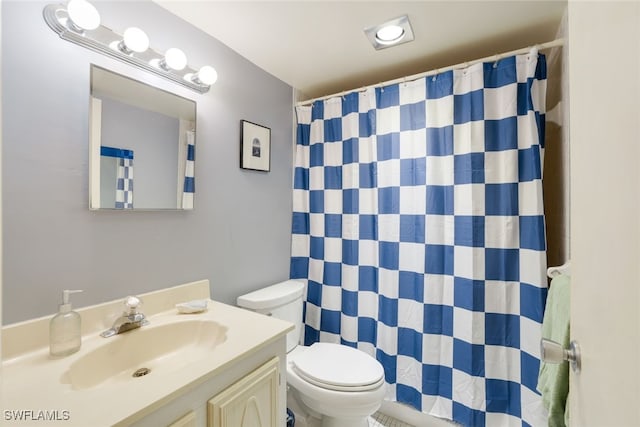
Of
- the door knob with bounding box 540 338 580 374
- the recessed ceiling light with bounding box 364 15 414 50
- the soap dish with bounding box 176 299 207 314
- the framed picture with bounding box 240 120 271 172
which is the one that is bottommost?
the soap dish with bounding box 176 299 207 314

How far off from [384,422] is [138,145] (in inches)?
76.1

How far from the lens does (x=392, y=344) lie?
1.61 m

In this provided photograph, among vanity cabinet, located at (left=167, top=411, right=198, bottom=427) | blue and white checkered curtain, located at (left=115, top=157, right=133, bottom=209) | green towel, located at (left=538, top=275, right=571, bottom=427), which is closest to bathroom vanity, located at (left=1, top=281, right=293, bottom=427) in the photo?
vanity cabinet, located at (left=167, top=411, right=198, bottom=427)

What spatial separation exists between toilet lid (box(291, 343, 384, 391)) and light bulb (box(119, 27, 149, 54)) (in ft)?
4.97

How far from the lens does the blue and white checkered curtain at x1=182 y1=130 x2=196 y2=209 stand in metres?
1.26

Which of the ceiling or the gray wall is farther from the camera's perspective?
the ceiling

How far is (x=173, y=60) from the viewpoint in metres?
1.12

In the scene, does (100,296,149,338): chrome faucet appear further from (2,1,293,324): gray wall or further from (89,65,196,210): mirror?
(89,65,196,210): mirror

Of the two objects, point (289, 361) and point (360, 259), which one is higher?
point (360, 259)

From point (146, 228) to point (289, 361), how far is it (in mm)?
952

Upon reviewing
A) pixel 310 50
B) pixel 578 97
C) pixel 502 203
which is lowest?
pixel 502 203

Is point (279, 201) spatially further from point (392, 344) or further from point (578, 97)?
point (578, 97)

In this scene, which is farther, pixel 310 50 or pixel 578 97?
pixel 310 50

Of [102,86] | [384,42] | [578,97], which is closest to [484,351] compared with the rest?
[578,97]
